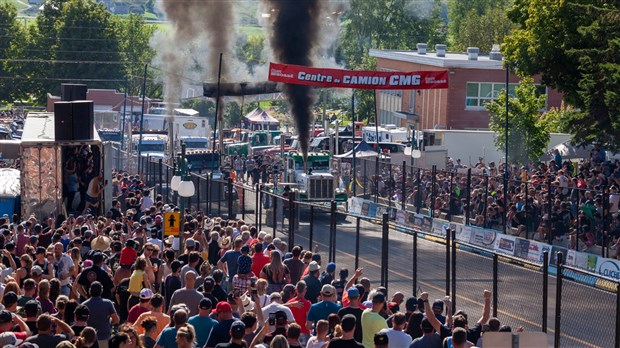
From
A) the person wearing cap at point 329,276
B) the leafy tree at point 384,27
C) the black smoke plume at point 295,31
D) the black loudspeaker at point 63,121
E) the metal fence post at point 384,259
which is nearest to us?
the person wearing cap at point 329,276

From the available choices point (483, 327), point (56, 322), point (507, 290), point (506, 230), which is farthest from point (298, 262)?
point (506, 230)

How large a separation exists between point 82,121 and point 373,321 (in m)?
18.9

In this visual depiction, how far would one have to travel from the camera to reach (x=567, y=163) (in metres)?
40.0

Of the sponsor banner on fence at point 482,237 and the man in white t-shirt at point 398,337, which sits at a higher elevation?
the man in white t-shirt at point 398,337

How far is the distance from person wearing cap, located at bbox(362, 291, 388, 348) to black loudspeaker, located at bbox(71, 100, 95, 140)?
18.6 m

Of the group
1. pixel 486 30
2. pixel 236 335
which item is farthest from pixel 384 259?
pixel 486 30

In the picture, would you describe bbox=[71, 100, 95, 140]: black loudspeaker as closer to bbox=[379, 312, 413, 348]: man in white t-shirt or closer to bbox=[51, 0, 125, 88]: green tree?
bbox=[379, 312, 413, 348]: man in white t-shirt

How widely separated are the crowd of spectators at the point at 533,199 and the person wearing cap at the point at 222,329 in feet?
→ 49.9

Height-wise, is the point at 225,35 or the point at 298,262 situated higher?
the point at 225,35

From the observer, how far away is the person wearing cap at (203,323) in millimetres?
11852

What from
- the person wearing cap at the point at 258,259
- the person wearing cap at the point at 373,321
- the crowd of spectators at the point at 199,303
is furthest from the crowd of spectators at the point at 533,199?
the person wearing cap at the point at 373,321

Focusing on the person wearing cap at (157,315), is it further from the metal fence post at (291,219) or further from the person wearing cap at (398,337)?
the metal fence post at (291,219)

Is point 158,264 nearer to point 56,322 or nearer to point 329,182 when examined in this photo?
point 56,322

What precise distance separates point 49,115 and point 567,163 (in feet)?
58.7
